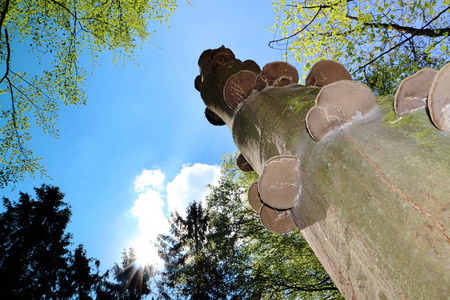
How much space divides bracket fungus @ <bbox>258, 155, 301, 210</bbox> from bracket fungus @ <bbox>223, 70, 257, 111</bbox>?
3.36 feet

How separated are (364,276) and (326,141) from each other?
0.62 metres

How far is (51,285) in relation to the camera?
671 inches

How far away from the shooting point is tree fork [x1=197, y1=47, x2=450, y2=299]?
28.0 inches

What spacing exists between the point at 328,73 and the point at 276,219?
115cm

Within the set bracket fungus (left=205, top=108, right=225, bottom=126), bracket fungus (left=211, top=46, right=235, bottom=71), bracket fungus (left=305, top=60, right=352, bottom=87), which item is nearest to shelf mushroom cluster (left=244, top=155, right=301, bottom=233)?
bracket fungus (left=305, top=60, right=352, bottom=87)

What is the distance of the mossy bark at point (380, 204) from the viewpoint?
71cm

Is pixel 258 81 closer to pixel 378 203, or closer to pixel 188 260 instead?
pixel 378 203

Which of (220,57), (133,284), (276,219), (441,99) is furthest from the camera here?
(133,284)

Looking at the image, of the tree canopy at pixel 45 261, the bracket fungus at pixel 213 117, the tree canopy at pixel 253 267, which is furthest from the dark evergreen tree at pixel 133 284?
the bracket fungus at pixel 213 117

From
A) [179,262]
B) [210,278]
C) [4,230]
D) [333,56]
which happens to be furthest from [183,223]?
[333,56]

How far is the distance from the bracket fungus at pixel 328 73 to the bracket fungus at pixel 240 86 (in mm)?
545

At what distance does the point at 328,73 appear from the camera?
1.73 meters

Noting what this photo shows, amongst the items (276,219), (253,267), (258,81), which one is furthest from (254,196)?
(253,267)

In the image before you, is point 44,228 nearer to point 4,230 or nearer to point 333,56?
point 4,230
